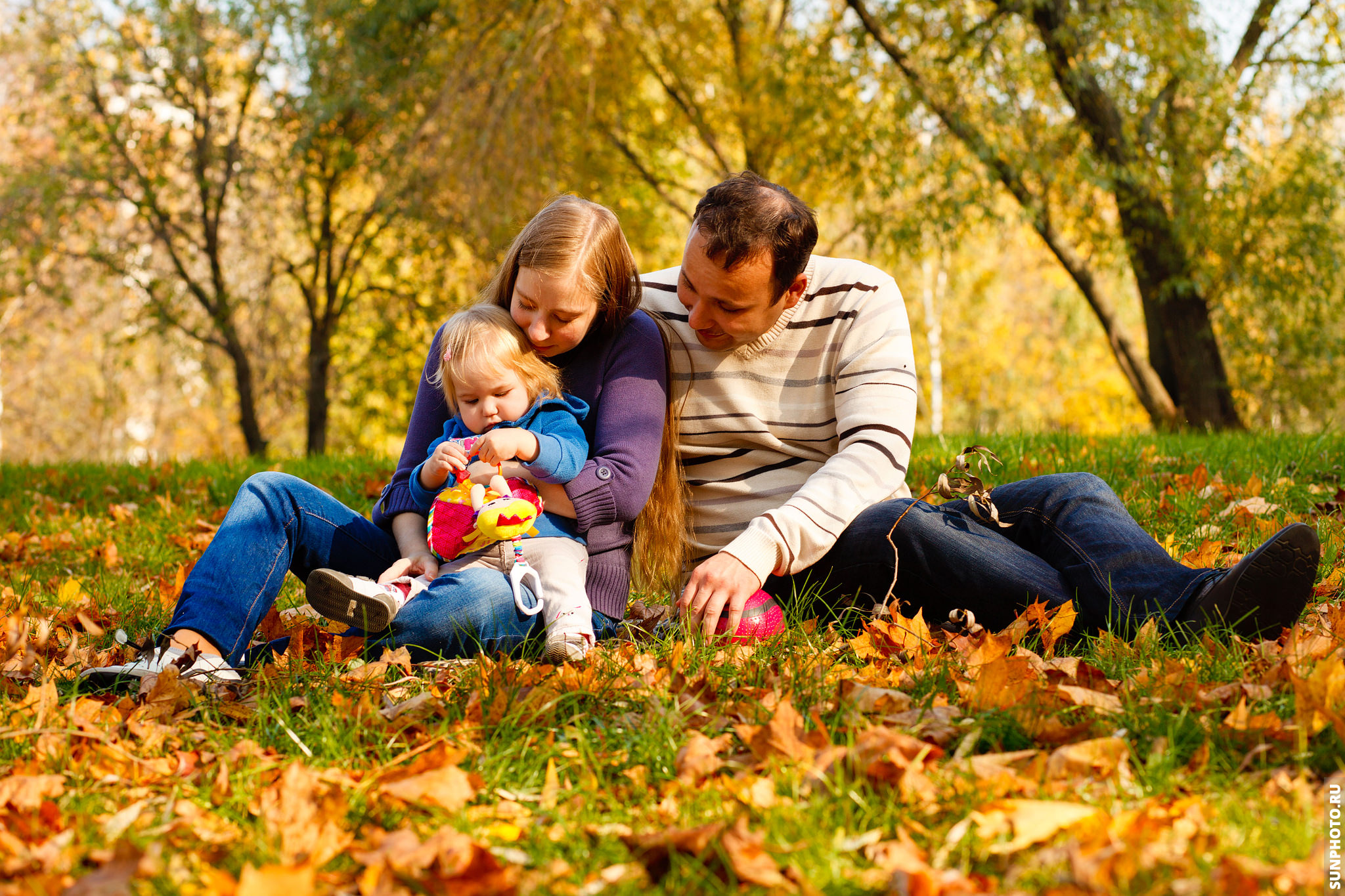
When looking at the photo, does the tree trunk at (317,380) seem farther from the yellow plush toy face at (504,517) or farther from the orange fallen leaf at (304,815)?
the orange fallen leaf at (304,815)

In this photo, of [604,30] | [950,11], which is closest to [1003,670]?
[950,11]

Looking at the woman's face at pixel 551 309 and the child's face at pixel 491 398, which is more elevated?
the woman's face at pixel 551 309

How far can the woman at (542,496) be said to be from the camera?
2.40m

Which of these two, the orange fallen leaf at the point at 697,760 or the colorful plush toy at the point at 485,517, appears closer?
the orange fallen leaf at the point at 697,760

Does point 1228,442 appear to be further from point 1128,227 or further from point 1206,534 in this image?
point 1128,227

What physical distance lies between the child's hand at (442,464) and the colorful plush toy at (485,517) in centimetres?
2

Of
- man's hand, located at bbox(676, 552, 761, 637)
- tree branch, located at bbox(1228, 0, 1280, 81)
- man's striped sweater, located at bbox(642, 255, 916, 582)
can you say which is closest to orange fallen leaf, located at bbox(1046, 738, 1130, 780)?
man's hand, located at bbox(676, 552, 761, 637)

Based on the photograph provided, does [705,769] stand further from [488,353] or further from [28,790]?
[488,353]

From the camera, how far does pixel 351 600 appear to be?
89.3 inches

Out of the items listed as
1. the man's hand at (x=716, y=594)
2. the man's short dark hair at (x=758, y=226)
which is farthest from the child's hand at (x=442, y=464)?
the man's short dark hair at (x=758, y=226)

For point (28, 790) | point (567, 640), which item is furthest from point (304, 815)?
point (567, 640)

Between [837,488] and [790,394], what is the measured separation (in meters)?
0.45

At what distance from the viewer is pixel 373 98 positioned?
38.3 ft

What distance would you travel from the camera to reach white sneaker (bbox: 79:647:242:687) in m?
2.18
